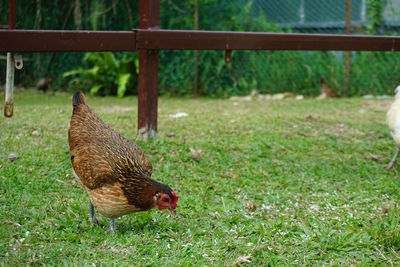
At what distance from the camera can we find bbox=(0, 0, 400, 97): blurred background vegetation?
8547mm

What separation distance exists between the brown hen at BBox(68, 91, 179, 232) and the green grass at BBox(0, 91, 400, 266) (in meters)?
0.22

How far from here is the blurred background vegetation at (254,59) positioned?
336 inches

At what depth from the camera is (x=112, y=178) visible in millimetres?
2910

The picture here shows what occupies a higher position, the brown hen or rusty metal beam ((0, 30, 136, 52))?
rusty metal beam ((0, 30, 136, 52))

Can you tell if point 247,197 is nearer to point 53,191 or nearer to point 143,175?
point 143,175

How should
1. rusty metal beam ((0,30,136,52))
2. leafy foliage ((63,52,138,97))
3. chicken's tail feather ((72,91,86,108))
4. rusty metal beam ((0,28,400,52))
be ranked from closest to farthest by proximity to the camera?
1. chicken's tail feather ((72,91,86,108))
2. rusty metal beam ((0,30,136,52))
3. rusty metal beam ((0,28,400,52))
4. leafy foliage ((63,52,138,97))

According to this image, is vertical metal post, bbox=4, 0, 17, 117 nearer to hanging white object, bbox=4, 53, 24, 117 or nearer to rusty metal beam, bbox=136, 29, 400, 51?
hanging white object, bbox=4, 53, 24, 117

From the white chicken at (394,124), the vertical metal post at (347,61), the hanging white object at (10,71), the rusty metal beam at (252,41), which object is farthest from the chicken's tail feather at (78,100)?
the vertical metal post at (347,61)

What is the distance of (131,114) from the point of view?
5301 mm

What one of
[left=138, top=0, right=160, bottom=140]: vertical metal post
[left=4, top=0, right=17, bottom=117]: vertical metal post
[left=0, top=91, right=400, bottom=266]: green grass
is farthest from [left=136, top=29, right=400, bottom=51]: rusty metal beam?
[left=4, top=0, right=17, bottom=117]: vertical metal post

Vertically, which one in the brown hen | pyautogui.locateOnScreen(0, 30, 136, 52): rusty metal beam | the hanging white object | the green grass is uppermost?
pyautogui.locateOnScreen(0, 30, 136, 52): rusty metal beam

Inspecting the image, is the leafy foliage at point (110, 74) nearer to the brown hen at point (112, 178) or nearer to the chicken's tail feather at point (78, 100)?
the chicken's tail feather at point (78, 100)

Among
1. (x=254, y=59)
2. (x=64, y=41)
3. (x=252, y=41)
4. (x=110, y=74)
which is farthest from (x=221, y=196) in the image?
(x=254, y=59)

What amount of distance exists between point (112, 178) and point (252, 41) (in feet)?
8.36
